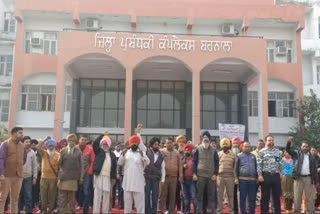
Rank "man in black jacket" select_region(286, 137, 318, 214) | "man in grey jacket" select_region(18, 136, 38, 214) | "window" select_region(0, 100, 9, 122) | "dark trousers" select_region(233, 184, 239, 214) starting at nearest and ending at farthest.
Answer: "man in grey jacket" select_region(18, 136, 38, 214) → "man in black jacket" select_region(286, 137, 318, 214) → "dark trousers" select_region(233, 184, 239, 214) → "window" select_region(0, 100, 9, 122)

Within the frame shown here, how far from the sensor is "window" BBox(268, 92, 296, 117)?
19297 millimetres

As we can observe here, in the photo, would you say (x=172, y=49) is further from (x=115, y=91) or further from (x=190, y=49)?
(x=115, y=91)

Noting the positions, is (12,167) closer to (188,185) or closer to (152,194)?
(152,194)

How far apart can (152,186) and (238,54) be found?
1015cm

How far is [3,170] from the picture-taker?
20.1 ft

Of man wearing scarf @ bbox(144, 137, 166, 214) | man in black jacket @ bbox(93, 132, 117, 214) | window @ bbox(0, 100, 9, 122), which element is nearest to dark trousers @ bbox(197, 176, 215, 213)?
man wearing scarf @ bbox(144, 137, 166, 214)

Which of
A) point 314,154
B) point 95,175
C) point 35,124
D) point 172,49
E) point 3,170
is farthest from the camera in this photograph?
point 35,124

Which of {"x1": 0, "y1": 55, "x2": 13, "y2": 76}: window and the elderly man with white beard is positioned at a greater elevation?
{"x1": 0, "y1": 55, "x2": 13, "y2": 76}: window

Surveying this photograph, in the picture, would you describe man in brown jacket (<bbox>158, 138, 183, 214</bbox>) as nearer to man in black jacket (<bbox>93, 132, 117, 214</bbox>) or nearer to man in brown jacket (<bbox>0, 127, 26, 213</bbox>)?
man in black jacket (<bbox>93, 132, 117, 214</bbox>)

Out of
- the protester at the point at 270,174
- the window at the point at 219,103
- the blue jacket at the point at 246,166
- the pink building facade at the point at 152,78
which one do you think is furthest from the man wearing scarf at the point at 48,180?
the window at the point at 219,103

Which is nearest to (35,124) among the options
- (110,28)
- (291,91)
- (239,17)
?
(110,28)

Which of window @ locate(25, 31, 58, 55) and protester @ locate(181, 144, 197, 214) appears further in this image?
window @ locate(25, 31, 58, 55)

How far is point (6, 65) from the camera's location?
2139 centimetres

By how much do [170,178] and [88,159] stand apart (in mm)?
1707
